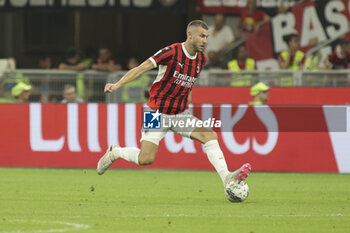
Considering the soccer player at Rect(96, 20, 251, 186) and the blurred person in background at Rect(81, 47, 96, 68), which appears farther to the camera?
the blurred person in background at Rect(81, 47, 96, 68)

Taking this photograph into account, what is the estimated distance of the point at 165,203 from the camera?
11.1 meters

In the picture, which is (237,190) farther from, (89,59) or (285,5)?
(89,59)

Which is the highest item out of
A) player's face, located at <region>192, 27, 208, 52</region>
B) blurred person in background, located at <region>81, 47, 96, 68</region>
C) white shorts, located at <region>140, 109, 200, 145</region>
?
player's face, located at <region>192, 27, 208, 52</region>

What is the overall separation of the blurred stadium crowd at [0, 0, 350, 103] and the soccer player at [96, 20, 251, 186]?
230 inches

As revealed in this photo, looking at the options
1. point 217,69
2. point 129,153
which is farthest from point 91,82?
point 129,153

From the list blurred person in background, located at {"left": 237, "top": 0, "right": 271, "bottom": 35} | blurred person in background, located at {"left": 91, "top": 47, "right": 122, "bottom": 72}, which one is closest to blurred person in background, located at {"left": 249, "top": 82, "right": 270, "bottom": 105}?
blurred person in background, located at {"left": 91, "top": 47, "right": 122, "bottom": 72}

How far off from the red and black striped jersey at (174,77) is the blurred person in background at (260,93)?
555 centimetres

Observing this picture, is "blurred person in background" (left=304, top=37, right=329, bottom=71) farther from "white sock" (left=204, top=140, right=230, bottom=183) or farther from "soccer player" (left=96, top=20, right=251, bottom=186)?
"white sock" (left=204, top=140, right=230, bottom=183)

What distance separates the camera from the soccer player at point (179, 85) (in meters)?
11.2

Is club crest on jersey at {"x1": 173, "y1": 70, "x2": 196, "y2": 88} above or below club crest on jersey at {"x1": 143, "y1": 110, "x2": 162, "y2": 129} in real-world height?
above

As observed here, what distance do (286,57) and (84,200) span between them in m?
9.75

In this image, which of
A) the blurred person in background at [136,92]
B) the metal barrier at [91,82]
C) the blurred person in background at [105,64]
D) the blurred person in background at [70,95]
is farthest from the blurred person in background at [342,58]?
the blurred person in background at [70,95]

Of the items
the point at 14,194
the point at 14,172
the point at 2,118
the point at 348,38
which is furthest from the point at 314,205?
the point at 348,38

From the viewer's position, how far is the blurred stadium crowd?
17.6 meters
